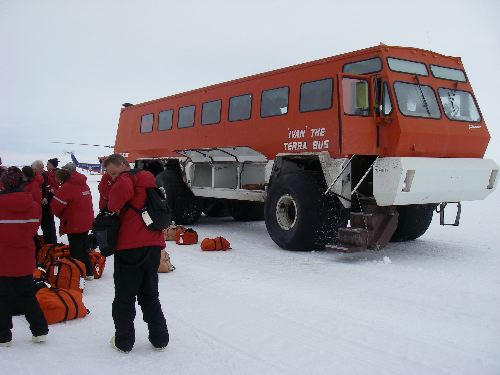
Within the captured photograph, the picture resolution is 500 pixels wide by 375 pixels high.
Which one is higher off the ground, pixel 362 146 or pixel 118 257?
pixel 362 146

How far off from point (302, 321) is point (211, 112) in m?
6.99

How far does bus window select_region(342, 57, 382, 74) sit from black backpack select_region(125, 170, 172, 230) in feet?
15.6

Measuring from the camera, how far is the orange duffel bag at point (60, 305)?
4.63 metres

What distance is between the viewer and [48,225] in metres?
7.80

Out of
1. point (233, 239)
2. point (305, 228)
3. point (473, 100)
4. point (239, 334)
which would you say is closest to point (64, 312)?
point (239, 334)

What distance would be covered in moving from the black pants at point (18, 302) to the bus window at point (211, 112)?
7.09 m

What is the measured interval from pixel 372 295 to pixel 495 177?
3.69 meters

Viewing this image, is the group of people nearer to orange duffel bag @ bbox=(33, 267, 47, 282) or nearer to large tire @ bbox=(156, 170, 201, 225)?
orange duffel bag @ bbox=(33, 267, 47, 282)

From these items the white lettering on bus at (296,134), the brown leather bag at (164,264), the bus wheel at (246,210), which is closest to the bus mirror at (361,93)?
the white lettering on bus at (296,134)

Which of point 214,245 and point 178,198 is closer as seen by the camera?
point 214,245

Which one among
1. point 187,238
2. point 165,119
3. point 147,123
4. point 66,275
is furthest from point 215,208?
point 66,275

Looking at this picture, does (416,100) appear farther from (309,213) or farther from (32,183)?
(32,183)

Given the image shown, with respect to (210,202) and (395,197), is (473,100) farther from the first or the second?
(210,202)

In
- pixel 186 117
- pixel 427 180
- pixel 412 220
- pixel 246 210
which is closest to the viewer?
pixel 427 180
